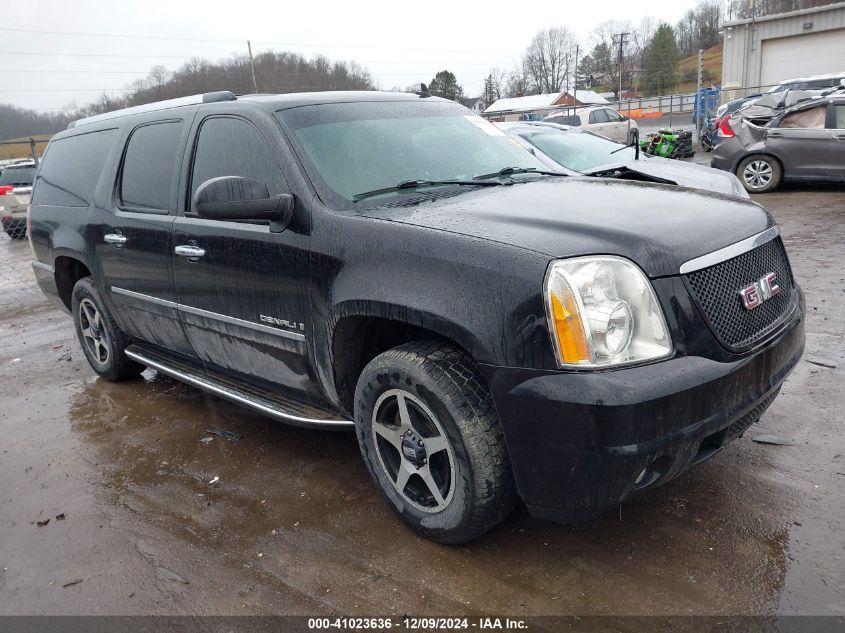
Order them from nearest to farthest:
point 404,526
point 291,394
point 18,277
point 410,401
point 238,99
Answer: point 410,401 → point 404,526 → point 291,394 → point 238,99 → point 18,277

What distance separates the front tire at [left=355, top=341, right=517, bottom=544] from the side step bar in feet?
0.95

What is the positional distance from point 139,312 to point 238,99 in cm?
154

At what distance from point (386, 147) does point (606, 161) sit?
513 centimetres

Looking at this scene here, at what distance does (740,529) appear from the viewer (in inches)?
109

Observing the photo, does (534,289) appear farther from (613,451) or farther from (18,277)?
(18,277)

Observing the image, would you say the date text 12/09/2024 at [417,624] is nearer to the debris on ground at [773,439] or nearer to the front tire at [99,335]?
the debris on ground at [773,439]

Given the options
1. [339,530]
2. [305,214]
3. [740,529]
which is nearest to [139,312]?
[305,214]

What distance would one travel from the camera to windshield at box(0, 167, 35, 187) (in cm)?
1566

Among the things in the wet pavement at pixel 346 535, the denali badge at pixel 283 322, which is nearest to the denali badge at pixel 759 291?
the wet pavement at pixel 346 535

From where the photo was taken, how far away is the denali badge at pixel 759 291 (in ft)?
8.51

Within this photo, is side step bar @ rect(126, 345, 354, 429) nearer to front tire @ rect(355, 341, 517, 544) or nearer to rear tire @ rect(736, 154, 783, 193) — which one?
front tire @ rect(355, 341, 517, 544)

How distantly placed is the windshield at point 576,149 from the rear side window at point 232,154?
16.2ft

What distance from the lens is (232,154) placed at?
11.6ft

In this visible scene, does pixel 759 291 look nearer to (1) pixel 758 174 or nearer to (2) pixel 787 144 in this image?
(2) pixel 787 144
